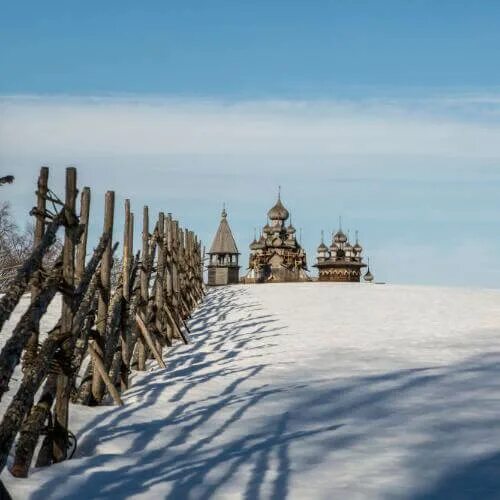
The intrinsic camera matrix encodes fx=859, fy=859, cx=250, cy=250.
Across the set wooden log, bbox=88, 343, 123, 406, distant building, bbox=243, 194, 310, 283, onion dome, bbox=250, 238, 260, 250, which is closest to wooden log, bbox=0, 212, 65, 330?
wooden log, bbox=88, 343, 123, 406

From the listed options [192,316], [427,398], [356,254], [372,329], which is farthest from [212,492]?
[356,254]

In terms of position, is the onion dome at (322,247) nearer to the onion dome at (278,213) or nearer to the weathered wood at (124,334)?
the onion dome at (278,213)

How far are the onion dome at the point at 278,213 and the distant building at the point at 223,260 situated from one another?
11908mm

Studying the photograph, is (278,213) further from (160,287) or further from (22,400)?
(22,400)

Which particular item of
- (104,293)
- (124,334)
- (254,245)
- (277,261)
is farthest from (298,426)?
(254,245)

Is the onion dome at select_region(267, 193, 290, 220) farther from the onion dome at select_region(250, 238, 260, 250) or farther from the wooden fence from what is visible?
the wooden fence

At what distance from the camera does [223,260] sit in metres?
94.9

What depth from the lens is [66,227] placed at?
7.72 m

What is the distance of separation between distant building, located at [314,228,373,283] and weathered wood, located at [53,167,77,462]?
101 m

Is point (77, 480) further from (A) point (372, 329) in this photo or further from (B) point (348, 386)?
(A) point (372, 329)

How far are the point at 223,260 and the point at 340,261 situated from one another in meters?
22.5

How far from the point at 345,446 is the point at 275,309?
19348 millimetres

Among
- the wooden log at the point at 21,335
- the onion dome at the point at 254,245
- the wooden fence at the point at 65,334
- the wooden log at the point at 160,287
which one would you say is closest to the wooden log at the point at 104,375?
the wooden fence at the point at 65,334

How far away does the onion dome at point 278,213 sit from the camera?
10681 centimetres
